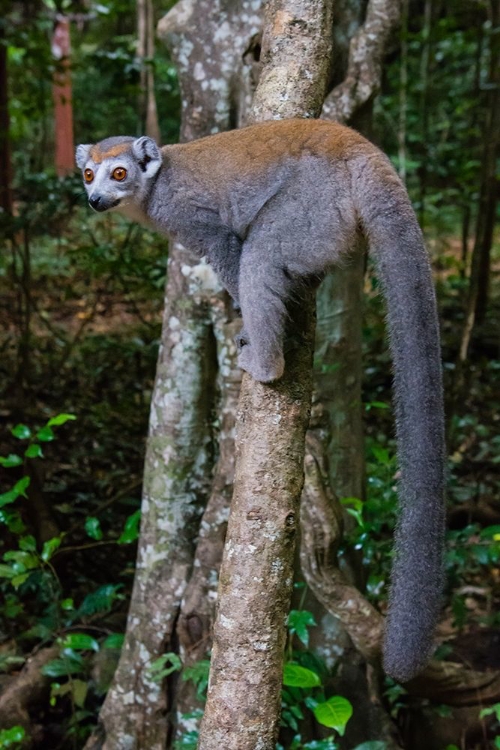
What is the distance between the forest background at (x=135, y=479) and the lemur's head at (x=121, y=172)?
2.82ft

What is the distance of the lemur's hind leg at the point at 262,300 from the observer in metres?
2.92

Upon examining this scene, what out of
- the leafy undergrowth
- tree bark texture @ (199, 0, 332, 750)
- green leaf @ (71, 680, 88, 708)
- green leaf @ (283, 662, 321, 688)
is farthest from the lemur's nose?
green leaf @ (71, 680, 88, 708)

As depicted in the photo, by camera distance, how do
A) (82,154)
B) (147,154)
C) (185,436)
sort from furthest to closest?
(185,436), (82,154), (147,154)

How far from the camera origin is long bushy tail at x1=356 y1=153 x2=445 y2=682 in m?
2.35

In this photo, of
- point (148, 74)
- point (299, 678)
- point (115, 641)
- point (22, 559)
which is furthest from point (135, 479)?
point (148, 74)

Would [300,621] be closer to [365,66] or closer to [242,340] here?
[242,340]

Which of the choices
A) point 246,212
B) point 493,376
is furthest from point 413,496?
point 493,376

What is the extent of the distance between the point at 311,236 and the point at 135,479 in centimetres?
431

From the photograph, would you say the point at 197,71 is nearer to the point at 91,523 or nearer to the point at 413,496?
the point at 91,523

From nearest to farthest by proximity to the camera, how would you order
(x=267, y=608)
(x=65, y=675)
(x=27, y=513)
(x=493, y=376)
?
(x=267, y=608), (x=65, y=675), (x=27, y=513), (x=493, y=376)

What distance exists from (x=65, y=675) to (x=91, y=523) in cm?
123

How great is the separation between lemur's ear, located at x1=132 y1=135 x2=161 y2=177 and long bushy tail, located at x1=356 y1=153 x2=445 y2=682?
1.12 metres

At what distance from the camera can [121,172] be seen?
11.3 feet

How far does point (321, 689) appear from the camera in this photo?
4.00 meters
